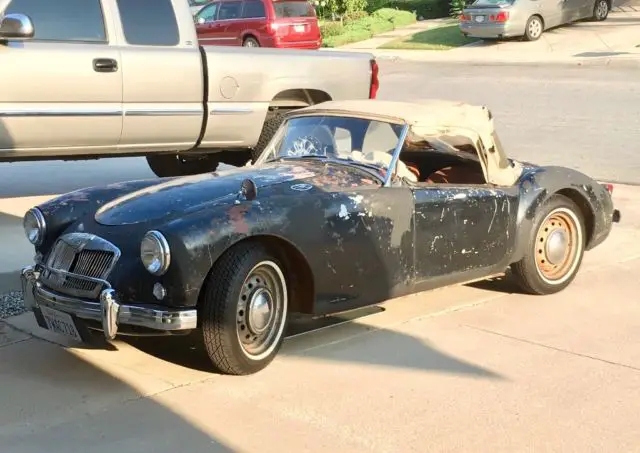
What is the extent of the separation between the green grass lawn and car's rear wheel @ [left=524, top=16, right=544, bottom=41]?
2.16 meters

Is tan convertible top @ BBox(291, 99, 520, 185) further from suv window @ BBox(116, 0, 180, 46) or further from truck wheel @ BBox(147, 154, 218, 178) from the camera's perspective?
truck wheel @ BBox(147, 154, 218, 178)

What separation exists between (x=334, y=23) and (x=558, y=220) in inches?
1112

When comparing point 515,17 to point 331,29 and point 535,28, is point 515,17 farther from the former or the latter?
point 331,29

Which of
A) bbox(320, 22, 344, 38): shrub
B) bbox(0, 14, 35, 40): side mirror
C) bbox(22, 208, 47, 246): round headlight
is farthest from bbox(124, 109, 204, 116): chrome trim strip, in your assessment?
bbox(320, 22, 344, 38): shrub

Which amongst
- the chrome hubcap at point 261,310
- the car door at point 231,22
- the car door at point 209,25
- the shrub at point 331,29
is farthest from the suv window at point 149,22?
the shrub at point 331,29

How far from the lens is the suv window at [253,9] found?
24.7 meters

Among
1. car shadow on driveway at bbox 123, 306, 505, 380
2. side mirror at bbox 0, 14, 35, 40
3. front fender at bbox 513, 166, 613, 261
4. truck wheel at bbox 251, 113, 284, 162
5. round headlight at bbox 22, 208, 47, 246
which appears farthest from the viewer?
truck wheel at bbox 251, 113, 284, 162

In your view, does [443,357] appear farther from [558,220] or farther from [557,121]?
[557,121]

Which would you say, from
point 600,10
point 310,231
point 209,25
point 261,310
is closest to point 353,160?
point 310,231

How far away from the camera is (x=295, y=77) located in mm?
9500

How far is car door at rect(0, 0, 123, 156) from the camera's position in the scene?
807cm

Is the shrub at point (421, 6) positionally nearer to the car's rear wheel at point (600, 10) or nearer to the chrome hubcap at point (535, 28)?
the car's rear wheel at point (600, 10)

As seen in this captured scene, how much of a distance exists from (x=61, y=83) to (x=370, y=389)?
4.69 metres

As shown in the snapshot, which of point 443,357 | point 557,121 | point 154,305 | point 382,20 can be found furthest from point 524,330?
point 382,20
